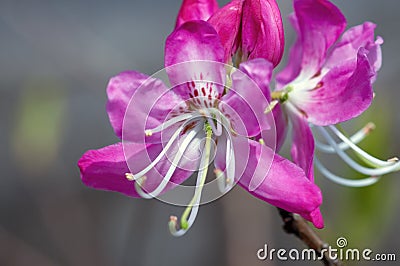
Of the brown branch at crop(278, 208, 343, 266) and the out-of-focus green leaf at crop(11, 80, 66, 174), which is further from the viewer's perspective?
the out-of-focus green leaf at crop(11, 80, 66, 174)

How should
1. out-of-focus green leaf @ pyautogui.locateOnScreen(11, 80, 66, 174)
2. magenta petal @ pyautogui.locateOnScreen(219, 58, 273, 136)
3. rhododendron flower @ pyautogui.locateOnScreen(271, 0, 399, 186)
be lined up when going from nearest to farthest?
magenta petal @ pyautogui.locateOnScreen(219, 58, 273, 136) < rhododendron flower @ pyautogui.locateOnScreen(271, 0, 399, 186) < out-of-focus green leaf @ pyautogui.locateOnScreen(11, 80, 66, 174)

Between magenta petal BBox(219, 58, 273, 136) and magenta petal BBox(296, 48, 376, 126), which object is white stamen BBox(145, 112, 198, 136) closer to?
magenta petal BBox(219, 58, 273, 136)

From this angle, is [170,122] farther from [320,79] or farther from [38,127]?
[38,127]

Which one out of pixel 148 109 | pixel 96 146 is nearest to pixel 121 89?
pixel 148 109

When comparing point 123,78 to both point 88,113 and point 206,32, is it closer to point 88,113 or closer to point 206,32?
point 206,32

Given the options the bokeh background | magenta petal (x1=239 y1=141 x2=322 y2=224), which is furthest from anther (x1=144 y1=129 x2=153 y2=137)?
the bokeh background

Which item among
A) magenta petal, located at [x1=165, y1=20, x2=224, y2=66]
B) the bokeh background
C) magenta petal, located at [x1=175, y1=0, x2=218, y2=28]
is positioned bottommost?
the bokeh background
